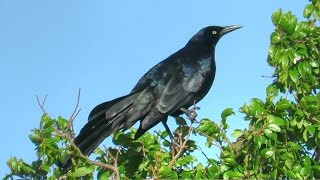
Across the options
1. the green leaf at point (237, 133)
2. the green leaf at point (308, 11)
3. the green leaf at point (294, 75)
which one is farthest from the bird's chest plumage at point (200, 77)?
the green leaf at point (237, 133)

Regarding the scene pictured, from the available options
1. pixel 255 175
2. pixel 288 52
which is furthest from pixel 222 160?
pixel 288 52

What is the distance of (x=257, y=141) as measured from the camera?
13.5 ft

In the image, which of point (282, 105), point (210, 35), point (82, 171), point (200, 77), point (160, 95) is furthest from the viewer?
point (210, 35)

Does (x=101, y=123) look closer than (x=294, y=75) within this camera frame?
No

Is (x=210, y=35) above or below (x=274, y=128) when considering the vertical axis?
above

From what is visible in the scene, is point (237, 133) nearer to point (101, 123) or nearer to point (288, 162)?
point (288, 162)

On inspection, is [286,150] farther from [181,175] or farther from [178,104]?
[178,104]

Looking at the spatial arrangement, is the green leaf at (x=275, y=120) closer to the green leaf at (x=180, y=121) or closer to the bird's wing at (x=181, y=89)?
the green leaf at (x=180, y=121)

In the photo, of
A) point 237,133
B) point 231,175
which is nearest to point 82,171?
point 231,175

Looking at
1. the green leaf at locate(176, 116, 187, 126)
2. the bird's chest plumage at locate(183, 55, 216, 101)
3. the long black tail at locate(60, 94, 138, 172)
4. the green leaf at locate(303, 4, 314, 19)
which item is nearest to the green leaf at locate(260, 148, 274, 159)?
the green leaf at locate(176, 116, 187, 126)

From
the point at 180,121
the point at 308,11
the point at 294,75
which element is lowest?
the point at 294,75

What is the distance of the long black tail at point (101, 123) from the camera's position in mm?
4898

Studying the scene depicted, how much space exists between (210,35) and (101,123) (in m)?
3.11

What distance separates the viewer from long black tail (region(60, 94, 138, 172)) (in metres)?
4.90
